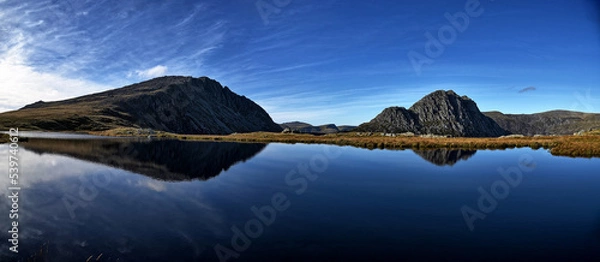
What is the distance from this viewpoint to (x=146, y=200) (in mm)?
19438

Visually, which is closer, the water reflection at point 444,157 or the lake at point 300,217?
the lake at point 300,217

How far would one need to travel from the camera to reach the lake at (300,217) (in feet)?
38.5

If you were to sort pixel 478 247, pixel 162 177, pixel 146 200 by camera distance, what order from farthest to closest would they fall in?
pixel 162 177, pixel 146 200, pixel 478 247

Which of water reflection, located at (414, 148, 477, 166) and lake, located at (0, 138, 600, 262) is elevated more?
water reflection, located at (414, 148, 477, 166)

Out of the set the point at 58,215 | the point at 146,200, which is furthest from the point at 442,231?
the point at 58,215

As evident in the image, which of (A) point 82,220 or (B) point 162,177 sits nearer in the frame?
(A) point 82,220

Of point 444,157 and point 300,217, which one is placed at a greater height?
point 444,157

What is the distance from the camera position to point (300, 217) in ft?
53.6

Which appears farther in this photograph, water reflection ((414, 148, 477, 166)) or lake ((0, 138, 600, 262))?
water reflection ((414, 148, 477, 166))

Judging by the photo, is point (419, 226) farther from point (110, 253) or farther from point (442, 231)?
point (110, 253)

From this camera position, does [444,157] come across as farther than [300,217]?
Yes

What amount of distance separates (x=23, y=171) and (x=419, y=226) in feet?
108

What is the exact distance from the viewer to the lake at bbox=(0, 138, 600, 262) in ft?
38.5

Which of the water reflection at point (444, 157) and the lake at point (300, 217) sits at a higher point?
the water reflection at point (444, 157)
